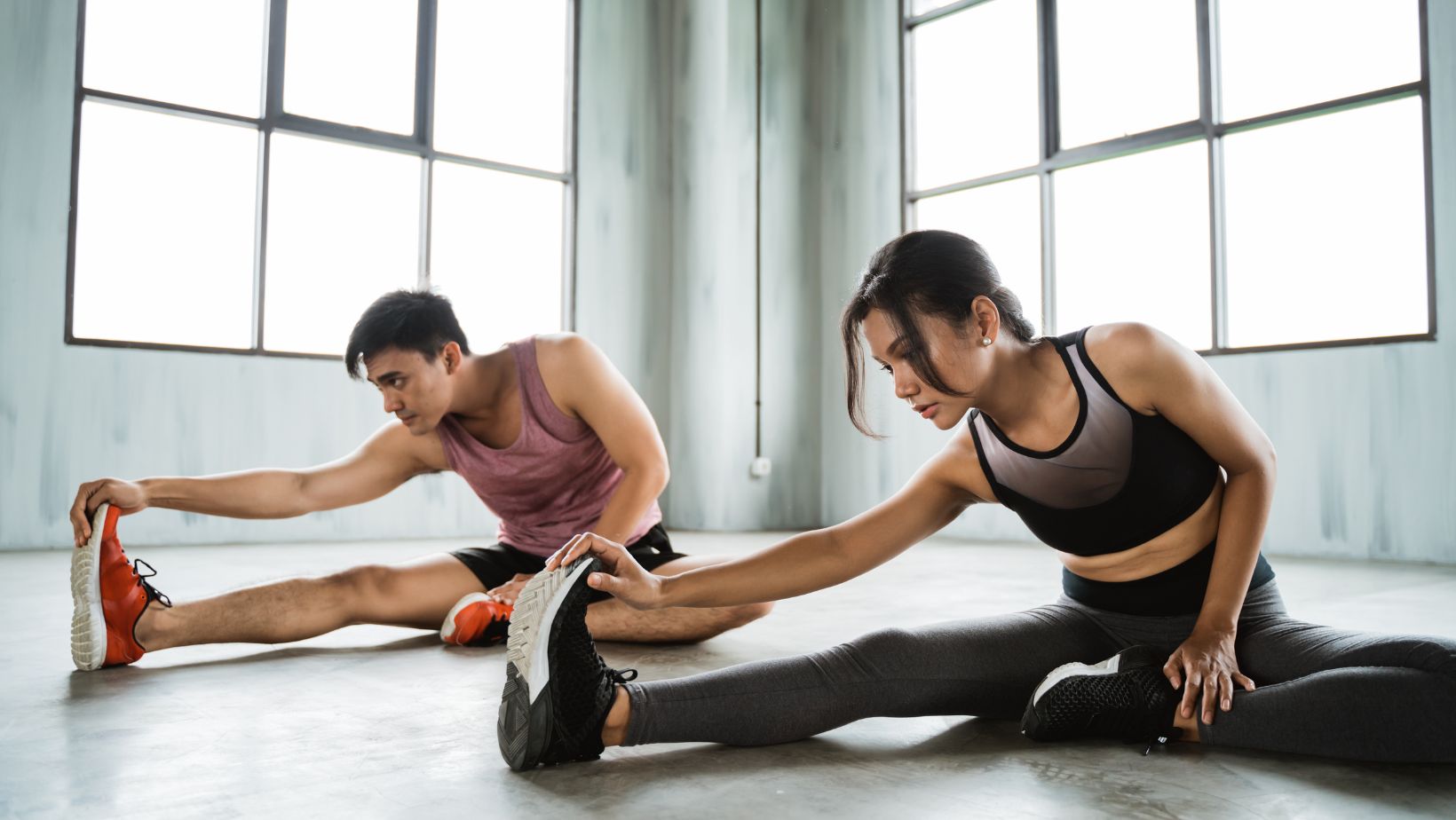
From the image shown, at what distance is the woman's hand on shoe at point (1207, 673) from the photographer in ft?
4.43

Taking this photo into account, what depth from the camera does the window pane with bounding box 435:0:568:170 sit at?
5.92 metres

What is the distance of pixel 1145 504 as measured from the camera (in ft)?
4.79

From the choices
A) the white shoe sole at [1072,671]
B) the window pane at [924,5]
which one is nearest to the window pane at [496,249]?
the window pane at [924,5]

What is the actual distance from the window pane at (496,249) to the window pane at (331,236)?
17 cm

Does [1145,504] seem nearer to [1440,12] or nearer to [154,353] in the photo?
[1440,12]

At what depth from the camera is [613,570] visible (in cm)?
139

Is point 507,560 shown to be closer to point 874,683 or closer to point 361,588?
point 361,588

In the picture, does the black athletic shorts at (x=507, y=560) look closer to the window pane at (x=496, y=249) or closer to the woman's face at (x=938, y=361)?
the woman's face at (x=938, y=361)

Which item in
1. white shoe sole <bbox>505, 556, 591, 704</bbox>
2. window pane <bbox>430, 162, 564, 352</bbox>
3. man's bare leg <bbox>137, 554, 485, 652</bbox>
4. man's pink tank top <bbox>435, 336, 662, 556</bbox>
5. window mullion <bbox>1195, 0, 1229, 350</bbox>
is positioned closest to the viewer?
white shoe sole <bbox>505, 556, 591, 704</bbox>

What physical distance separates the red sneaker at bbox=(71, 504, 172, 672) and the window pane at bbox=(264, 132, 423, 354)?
11.4 feet

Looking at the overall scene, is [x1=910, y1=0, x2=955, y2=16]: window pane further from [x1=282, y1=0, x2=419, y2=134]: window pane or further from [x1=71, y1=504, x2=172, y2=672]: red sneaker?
[x1=71, y1=504, x2=172, y2=672]: red sneaker

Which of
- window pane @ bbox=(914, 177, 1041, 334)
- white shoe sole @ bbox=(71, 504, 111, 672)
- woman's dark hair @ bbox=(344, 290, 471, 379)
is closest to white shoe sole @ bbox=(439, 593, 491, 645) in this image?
woman's dark hair @ bbox=(344, 290, 471, 379)

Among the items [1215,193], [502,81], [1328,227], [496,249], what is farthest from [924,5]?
[496,249]

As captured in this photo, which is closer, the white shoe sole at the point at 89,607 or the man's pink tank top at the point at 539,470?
the white shoe sole at the point at 89,607
